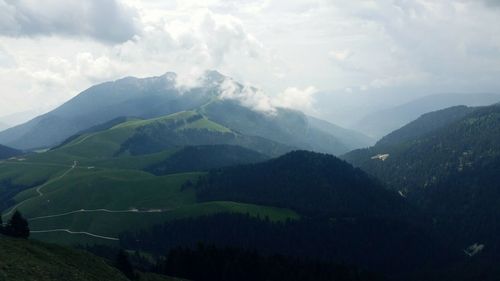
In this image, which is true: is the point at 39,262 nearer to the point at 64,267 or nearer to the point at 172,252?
the point at 64,267

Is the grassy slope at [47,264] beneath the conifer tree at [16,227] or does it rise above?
beneath

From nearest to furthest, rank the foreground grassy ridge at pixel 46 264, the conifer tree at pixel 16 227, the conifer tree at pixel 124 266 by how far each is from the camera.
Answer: the foreground grassy ridge at pixel 46 264 → the conifer tree at pixel 16 227 → the conifer tree at pixel 124 266

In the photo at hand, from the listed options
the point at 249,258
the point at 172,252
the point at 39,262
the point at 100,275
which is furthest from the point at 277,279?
the point at 39,262

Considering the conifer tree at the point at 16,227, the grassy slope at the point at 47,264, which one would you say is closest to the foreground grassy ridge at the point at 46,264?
the grassy slope at the point at 47,264

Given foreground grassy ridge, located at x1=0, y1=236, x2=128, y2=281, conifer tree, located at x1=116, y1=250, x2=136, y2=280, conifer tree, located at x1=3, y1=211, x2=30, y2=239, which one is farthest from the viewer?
conifer tree, located at x1=116, y1=250, x2=136, y2=280

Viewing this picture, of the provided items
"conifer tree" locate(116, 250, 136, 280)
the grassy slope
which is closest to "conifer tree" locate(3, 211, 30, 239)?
the grassy slope

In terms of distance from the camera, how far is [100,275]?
8650 cm

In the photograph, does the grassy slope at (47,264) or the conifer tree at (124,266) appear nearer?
the grassy slope at (47,264)

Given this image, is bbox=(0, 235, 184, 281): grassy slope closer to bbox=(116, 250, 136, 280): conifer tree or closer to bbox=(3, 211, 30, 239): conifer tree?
bbox=(116, 250, 136, 280): conifer tree

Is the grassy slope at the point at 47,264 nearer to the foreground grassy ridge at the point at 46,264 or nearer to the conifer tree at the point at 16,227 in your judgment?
the foreground grassy ridge at the point at 46,264

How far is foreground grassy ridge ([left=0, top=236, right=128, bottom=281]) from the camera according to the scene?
229 ft

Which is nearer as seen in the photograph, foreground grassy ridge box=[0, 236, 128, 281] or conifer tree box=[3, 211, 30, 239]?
foreground grassy ridge box=[0, 236, 128, 281]

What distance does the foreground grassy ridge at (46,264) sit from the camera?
6981cm

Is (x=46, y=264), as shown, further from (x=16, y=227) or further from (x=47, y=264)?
(x=16, y=227)
